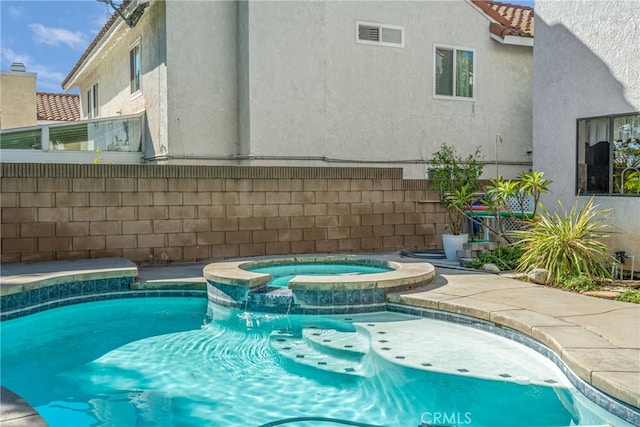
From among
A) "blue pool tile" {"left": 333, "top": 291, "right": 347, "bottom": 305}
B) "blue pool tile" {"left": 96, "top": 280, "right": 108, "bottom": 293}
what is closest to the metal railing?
"blue pool tile" {"left": 96, "top": 280, "right": 108, "bottom": 293}

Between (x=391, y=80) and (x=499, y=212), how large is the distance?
4.91 m

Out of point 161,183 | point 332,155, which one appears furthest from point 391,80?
point 161,183

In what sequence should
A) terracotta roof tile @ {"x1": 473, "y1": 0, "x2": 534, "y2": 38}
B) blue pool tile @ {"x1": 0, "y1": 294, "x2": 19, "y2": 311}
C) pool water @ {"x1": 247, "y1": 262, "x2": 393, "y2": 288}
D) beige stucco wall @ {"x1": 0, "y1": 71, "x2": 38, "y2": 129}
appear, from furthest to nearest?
1. beige stucco wall @ {"x1": 0, "y1": 71, "x2": 38, "y2": 129}
2. terracotta roof tile @ {"x1": 473, "y1": 0, "x2": 534, "y2": 38}
3. pool water @ {"x1": 247, "y1": 262, "x2": 393, "y2": 288}
4. blue pool tile @ {"x1": 0, "y1": 294, "x2": 19, "y2": 311}

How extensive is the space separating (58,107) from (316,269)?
18.3 metres

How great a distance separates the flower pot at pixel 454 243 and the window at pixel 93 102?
1286 centimetres

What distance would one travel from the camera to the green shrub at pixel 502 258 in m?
9.15

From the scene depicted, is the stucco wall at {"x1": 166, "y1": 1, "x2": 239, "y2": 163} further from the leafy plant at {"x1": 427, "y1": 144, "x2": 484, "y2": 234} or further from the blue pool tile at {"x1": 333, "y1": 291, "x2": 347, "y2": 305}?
the blue pool tile at {"x1": 333, "y1": 291, "x2": 347, "y2": 305}

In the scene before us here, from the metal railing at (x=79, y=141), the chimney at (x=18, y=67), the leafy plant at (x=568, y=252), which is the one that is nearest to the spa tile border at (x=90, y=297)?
the metal railing at (x=79, y=141)

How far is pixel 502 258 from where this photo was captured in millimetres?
9477

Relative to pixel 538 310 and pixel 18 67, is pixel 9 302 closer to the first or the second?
pixel 538 310
